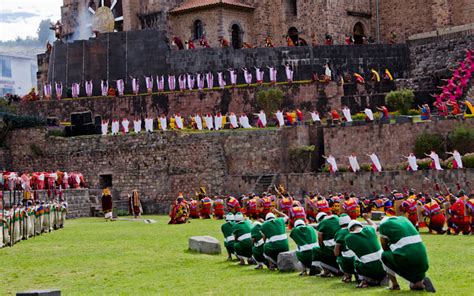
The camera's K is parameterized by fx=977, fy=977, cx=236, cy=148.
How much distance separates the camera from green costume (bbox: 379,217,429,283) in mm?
13328

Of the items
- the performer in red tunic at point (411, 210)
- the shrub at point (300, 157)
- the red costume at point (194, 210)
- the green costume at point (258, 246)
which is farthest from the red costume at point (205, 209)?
the green costume at point (258, 246)

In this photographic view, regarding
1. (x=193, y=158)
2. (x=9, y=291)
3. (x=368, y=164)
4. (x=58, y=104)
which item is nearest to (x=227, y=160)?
(x=193, y=158)

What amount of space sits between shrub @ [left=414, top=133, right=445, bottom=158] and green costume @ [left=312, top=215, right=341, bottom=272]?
71.1 ft

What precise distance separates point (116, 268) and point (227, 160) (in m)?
22.9

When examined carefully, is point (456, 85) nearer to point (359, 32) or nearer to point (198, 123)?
point (198, 123)

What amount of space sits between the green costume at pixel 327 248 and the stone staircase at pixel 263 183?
22539 mm

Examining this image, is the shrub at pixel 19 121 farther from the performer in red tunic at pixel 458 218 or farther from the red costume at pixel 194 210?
the performer in red tunic at pixel 458 218

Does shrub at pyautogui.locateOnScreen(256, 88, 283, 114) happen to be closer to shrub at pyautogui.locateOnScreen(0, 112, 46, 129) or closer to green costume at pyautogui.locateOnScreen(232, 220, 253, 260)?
shrub at pyautogui.locateOnScreen(0, 112, 46, 129)

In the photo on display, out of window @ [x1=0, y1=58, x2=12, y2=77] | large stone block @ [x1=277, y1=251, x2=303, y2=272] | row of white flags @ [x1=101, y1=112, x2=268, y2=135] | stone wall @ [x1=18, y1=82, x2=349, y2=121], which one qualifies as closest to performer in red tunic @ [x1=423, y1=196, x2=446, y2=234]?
large stone block @ [x1=277, y1=251, x2=303, y2=272]

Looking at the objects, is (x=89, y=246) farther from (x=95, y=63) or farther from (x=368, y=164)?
(x=95, y=63)

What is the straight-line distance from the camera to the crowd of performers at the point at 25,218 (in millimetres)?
24281

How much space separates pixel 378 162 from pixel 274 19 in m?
20.6

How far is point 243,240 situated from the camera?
18.5 m

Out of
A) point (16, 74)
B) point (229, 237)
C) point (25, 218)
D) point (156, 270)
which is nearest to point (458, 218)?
point (229, 237)
